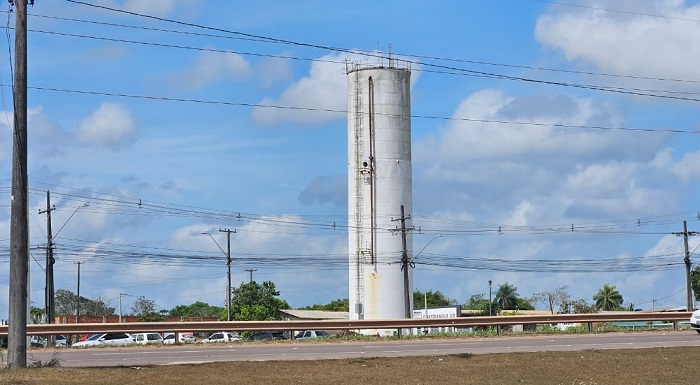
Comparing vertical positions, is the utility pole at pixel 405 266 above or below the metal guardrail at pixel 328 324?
above

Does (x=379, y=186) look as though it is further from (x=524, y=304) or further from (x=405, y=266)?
(x=524, y=304)

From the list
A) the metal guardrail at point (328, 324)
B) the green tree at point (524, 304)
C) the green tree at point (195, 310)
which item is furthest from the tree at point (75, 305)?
the metal guardrail at point (328, 324)

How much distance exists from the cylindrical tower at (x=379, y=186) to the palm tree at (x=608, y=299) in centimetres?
8473

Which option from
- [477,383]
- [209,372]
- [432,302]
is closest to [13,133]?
[209,372]

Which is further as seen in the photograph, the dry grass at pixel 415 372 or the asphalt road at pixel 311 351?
the asphalt road at pixel 311 351

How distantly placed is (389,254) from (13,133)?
170 ft

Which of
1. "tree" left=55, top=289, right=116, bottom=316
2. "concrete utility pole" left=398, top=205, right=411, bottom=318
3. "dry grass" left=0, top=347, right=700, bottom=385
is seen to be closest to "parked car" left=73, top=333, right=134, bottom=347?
"concrete utility pole" left=398, top=205, right=411, bottom=318

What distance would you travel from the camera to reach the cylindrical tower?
7244 cm

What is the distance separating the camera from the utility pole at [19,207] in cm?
2192

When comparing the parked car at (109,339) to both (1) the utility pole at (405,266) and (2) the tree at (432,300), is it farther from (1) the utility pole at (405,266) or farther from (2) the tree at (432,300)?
→ (2) the tree at (432,300)

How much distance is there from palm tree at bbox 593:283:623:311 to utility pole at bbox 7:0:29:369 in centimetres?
13564

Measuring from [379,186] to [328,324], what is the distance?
28.7 metres

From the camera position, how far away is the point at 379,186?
72562mm

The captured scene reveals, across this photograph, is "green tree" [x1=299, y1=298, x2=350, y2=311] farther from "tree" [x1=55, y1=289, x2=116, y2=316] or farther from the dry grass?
the dry grass
